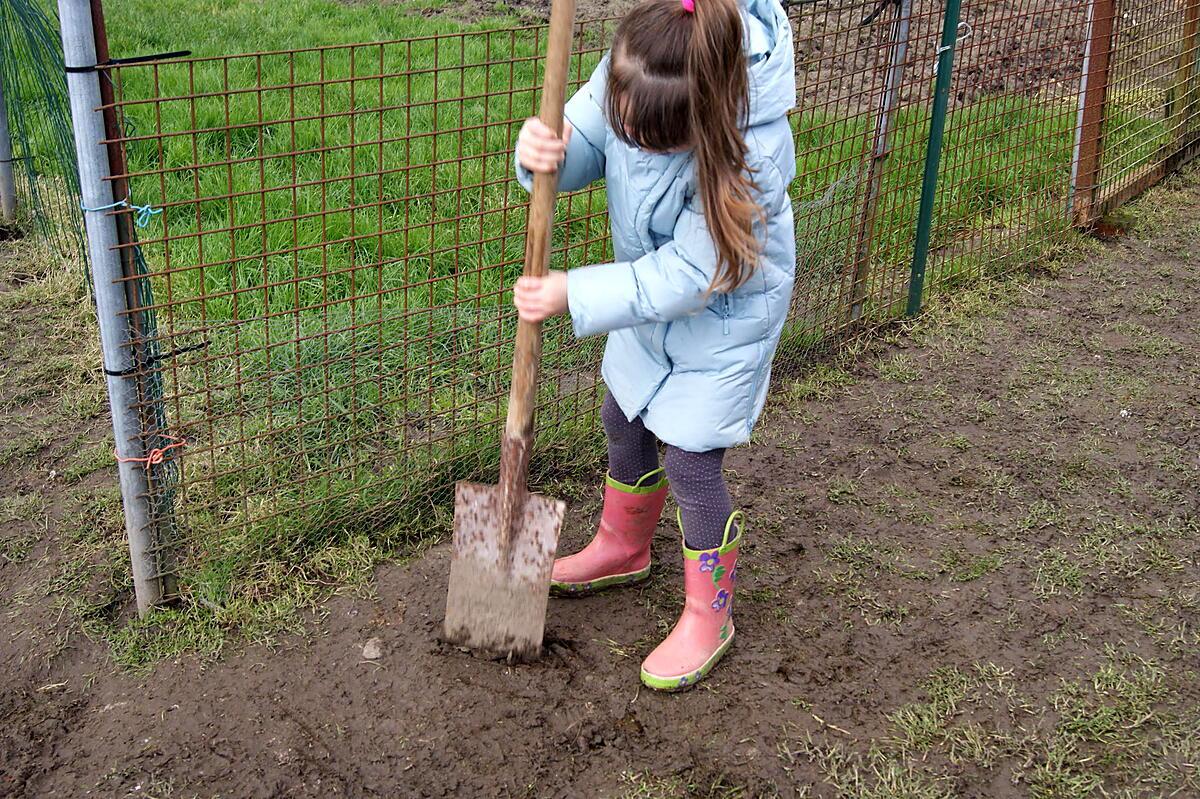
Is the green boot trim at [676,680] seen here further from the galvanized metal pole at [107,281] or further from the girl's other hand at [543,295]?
the galvanized metal pole at [107,281]

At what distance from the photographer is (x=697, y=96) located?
6.93ft

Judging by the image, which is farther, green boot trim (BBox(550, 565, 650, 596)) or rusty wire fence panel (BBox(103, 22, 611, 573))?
green boot trim (BBox(550, 565, 650, 596))

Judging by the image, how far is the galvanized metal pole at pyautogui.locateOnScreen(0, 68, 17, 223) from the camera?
4809mm

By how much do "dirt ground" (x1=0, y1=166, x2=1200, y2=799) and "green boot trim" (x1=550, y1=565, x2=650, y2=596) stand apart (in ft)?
0.14

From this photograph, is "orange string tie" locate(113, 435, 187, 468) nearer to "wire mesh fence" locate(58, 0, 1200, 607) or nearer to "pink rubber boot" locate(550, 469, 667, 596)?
"wire mesh fence" locate(58, 0, 1200, 607)

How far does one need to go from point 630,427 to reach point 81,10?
1504 mm

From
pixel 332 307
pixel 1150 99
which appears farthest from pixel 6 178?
pixel 1150 99

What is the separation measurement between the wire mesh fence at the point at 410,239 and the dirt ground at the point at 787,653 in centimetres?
35

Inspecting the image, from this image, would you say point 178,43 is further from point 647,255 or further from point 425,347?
point 647,255

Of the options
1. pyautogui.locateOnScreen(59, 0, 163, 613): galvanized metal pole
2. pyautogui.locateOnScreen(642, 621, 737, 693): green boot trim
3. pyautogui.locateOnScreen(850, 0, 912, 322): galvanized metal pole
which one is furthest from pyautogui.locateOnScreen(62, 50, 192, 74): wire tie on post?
pyautogui.locateOnScreen(850, 0, 912, 322): galvanized metal pole

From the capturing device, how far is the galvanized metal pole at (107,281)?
2.29 m

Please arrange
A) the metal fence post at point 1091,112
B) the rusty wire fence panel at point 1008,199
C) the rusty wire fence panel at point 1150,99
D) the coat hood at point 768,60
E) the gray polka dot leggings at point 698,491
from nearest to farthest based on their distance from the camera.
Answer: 1. the coat hood at point 768,60
2. the gray polka dot leggings at point 698,491
3. the rusty wire fence panel at point 1008,199
4. the metal fence post at point 1091,112
5. the rusty wire fence panel at point 1150,99

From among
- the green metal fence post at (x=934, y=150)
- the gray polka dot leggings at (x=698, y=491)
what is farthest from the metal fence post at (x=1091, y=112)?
the gray polka dot leggings at (x=698, y=491)

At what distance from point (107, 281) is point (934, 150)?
314 cm
